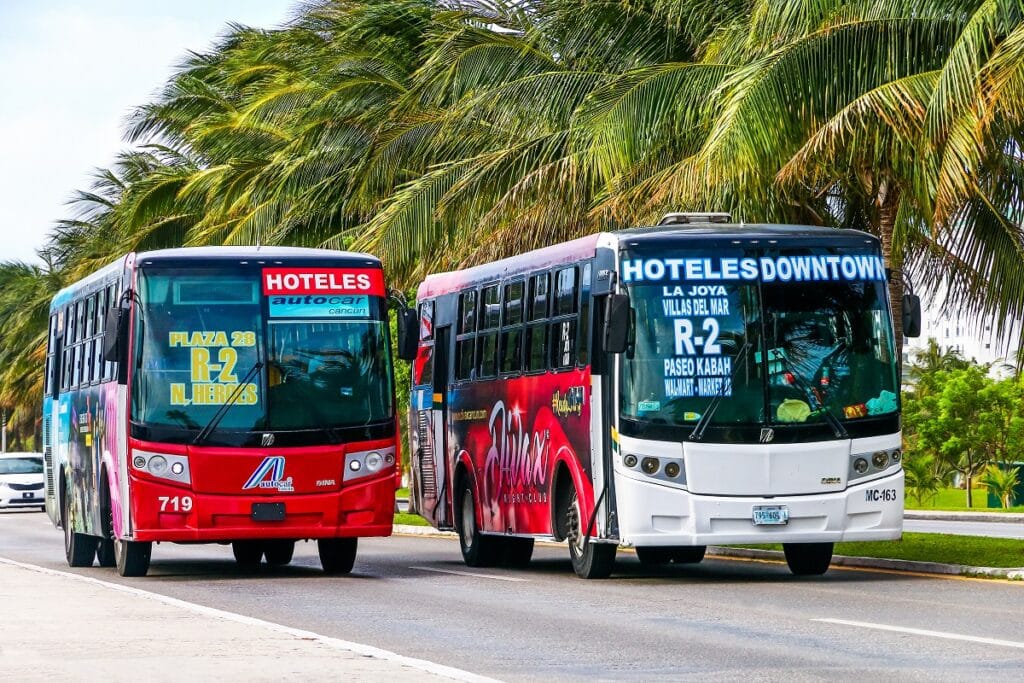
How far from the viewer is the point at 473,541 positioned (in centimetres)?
2264

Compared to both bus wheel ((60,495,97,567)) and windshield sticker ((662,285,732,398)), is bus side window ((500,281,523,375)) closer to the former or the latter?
windshield sticker ((662,285,732,398))

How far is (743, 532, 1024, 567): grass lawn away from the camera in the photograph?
1988cm

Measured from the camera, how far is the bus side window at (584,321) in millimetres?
18547

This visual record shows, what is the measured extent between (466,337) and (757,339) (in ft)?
18.8

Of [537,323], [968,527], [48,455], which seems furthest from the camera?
[968,527]

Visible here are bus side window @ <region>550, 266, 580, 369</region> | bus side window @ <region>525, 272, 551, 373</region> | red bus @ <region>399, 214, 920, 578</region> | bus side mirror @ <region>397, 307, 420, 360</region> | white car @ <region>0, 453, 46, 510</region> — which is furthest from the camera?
white car @ <region>0, 453, 46, 510</region>

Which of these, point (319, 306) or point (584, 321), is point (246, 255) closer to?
point (319, 306)

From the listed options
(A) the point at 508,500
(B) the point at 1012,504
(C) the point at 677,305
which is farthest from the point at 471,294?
(B) the point at 1012,504

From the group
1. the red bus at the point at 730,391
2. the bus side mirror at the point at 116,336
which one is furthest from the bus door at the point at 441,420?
the bus side mirror at the point at 116,336

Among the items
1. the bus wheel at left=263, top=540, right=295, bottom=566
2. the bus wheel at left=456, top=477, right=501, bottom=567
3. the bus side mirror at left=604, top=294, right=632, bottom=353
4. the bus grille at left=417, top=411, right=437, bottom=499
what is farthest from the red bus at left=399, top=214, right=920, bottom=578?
the bus wheel at left=263, top=540, right=295, bottom=566

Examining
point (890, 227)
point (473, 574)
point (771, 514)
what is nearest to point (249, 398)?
point (473, 574)

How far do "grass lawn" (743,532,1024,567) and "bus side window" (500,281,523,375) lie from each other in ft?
13.6

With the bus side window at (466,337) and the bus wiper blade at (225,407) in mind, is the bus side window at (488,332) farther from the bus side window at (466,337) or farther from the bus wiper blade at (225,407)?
the bus wiper blade at (225,407)

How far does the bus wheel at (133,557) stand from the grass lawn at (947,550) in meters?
7.20
